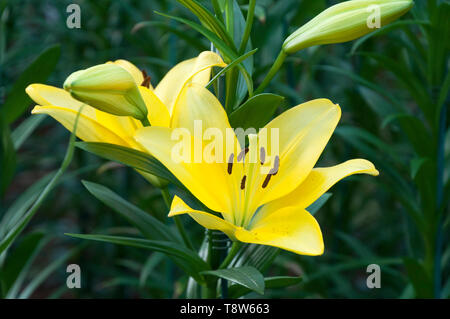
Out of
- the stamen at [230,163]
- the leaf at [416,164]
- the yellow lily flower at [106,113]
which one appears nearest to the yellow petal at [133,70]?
the yellow lily flower at [106,113]

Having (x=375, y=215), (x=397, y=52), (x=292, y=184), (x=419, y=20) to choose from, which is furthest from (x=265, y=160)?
(x=375, y=215)

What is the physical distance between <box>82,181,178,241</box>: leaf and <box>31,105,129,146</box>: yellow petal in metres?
0.07

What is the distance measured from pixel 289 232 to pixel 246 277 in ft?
0.20

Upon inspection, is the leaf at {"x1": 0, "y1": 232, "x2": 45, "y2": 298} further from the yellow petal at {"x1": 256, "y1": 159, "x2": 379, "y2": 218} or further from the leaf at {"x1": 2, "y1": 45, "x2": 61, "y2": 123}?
the yellow petal at {"x1": 256, "y1": 159, "x2": 379, "y2": 218}

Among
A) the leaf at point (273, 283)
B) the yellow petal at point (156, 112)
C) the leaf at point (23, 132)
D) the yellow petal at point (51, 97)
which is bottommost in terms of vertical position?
the leaf at point (273, 283)

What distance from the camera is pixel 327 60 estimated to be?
1.24m

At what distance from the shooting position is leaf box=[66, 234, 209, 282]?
0.46m

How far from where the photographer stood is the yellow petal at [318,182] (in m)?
0.43

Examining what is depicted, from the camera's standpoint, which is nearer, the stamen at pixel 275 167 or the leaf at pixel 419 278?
the stamen at pixel 275 167

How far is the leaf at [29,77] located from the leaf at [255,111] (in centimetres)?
32

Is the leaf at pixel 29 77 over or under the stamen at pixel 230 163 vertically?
over

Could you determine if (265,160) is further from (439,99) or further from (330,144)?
(330,144)

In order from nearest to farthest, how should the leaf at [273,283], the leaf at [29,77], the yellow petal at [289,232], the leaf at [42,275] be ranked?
the yellow petal at [289,232], the leaf at [273,283], the leaf at [29,77], the leaf at [42,275]

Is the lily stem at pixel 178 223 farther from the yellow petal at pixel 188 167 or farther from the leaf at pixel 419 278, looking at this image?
the leaf at pixel 419 278
